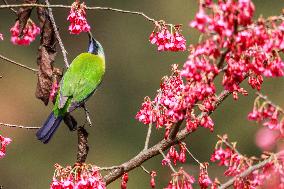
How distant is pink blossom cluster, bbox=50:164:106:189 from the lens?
10.7 ft

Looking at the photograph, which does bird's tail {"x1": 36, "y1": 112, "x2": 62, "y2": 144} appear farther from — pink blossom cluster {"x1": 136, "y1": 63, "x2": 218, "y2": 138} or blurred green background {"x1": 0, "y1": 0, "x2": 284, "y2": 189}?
blurred green background {"x1": 0, "y1": 0, "x2": 284, "y2": 189}

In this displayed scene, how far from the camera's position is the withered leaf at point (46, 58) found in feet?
12.9

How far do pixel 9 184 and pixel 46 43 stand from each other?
11.4 m

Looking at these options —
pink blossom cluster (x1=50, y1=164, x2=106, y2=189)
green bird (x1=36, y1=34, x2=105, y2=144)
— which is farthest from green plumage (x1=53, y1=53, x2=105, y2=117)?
pink blossom cluster (x1=50, y1=164, x2=106, y2=189)

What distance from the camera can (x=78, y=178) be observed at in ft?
10.8

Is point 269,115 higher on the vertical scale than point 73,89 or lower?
lower

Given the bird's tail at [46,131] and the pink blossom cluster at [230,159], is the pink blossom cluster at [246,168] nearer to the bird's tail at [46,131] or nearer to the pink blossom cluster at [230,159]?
the pink blossom cluster at [230,159]

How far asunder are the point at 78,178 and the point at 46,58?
91cm

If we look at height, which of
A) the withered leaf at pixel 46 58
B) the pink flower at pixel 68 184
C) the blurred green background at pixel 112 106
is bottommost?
the pink flower at pixel 68 184

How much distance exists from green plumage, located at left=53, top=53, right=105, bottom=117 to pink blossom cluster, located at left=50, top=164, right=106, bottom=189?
3.34ft

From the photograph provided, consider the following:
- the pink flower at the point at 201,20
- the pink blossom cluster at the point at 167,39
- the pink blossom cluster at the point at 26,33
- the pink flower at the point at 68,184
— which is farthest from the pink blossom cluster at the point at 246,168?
the pink blossom cluster at the point at 26,33

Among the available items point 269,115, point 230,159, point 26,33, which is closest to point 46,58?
point 26,33

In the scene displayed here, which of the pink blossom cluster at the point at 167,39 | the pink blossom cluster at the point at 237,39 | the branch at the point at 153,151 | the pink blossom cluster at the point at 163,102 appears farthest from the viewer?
the pink blossom cluster at the point at 167,39

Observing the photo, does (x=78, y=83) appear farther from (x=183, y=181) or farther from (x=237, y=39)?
(x=237, y=39)
